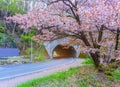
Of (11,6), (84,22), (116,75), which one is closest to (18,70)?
(116,75)

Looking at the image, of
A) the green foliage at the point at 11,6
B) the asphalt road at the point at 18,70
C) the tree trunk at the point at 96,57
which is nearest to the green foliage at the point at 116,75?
the tree trunk at the point at 96,57

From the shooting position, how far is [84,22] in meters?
8.49

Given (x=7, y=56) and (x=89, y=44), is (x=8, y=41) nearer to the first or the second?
(x=7, y=56)

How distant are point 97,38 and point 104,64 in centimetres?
104

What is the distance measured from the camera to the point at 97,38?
9.88 meters

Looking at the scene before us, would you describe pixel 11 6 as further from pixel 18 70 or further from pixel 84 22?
pixel 84 22

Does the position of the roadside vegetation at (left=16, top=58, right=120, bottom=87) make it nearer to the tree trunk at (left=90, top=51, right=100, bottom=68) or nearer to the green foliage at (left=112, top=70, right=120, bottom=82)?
the green foliage at (left=112, top=70, right=120, bottom=82)

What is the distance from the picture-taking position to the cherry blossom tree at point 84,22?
745cm

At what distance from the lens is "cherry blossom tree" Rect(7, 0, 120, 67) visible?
7453 millimetres

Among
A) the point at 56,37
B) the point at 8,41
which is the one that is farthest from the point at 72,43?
the point at 8,41

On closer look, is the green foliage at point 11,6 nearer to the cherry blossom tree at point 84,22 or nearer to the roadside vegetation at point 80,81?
the cherry blossom tree at point 84,22

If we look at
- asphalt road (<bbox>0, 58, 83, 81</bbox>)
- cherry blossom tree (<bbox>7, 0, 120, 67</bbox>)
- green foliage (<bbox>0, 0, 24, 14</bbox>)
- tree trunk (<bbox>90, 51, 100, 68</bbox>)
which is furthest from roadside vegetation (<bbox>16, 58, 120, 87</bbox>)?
green foliage (<bbox>0, 0, 24, 14</bbox>)

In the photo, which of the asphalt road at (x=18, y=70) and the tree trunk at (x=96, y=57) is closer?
the tree trunk at (x=96, y=57)

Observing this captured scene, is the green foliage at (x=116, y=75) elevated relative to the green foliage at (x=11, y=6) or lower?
lower
